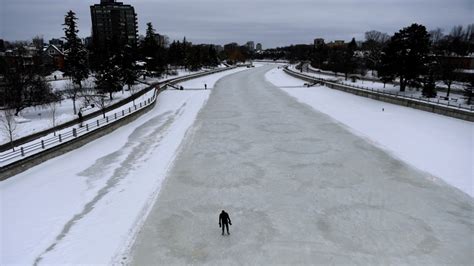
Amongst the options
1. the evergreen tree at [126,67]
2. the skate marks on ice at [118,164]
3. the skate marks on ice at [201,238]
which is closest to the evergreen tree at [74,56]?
the evergreen tree at [126,67]

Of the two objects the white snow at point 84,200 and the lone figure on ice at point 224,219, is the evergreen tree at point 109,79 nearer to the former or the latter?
the white snow at point 84,200

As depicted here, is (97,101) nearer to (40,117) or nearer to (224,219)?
(40,117)

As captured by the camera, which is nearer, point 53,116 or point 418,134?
point 418,134

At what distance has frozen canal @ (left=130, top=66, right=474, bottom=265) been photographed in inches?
466

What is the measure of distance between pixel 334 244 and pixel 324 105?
34216 millimetres

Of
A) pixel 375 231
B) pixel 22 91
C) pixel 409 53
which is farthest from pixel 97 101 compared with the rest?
pixel 409 53

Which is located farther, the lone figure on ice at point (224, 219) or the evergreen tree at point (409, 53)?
the evergreen tree at point (409, 53)

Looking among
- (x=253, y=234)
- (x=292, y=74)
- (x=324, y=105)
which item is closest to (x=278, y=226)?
(x=253, y=234)

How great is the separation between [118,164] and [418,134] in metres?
23.8

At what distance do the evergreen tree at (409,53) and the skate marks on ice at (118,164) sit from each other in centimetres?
3666

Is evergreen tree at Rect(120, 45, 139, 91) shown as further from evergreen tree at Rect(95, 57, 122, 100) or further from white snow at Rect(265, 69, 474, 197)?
white snow at Rect(265, 69, 474, 197)

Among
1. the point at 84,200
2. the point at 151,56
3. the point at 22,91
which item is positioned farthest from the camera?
the point at 151,56

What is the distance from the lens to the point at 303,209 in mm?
15141

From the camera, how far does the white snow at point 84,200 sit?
12.5 meters
